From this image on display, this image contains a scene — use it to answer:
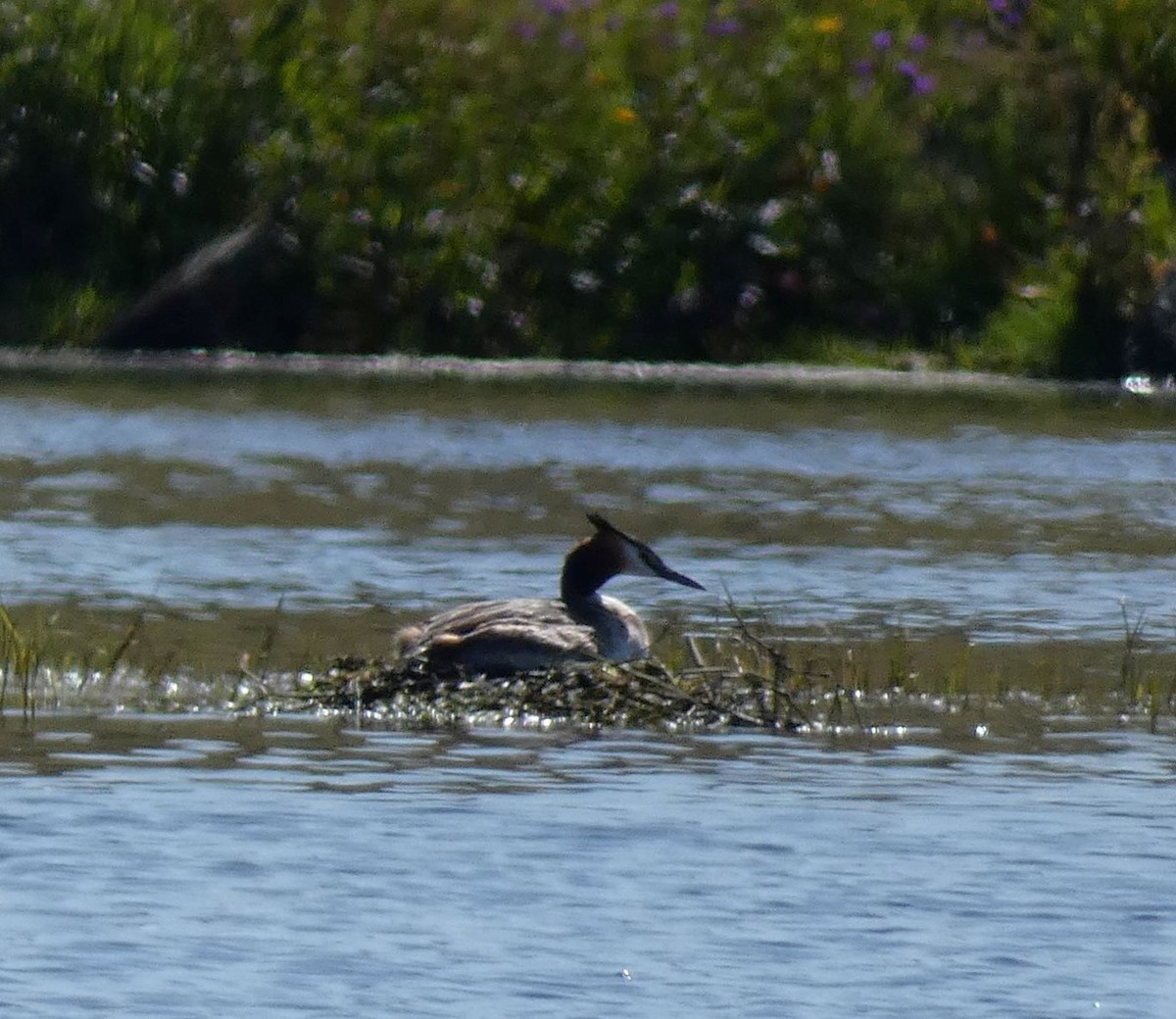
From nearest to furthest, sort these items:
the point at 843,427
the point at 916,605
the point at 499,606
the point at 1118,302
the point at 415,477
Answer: the point at 499,606
the point at 916,605
the point at 415,477
the point at 843,427
the point at 1118,302

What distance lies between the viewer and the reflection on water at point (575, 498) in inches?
503

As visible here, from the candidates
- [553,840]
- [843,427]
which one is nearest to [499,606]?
Answer: [553,840]

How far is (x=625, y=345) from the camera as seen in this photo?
2377 cm

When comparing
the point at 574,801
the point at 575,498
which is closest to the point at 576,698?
the point at 574,801

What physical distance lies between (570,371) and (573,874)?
49.6ft

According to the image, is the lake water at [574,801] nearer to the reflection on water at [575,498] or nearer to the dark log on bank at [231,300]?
the reflection on water at [575,498]

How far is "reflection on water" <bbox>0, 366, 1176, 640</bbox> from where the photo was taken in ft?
41.9

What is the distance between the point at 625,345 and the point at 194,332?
282 centimetres

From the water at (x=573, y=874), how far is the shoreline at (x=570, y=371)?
12.3m

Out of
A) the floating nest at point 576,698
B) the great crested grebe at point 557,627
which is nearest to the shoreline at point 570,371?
the great crested grebe at point 557,627

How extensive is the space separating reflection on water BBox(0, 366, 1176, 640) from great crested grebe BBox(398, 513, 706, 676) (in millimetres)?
1100

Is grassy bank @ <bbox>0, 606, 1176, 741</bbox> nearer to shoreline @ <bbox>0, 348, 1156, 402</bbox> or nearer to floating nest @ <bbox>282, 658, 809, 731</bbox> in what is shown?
floating nest @ <bbox>282, 658, 809, 731</bbox>

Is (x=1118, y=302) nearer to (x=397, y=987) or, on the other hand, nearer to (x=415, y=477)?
(x=415, y=477)

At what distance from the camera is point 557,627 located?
10336 millimetres
